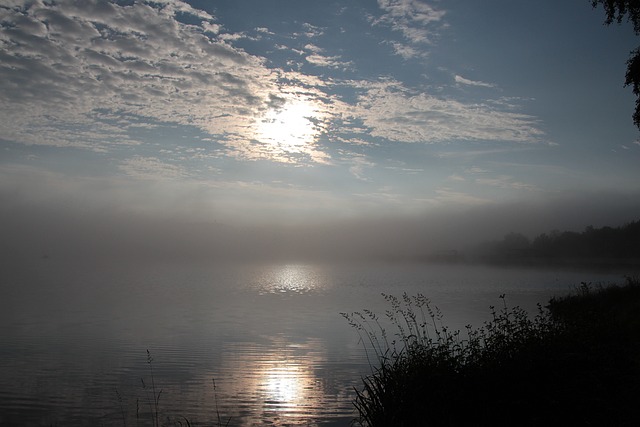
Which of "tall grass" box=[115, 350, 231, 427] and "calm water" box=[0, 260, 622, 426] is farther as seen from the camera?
"calm water" box=[0, 260, 622, 426]

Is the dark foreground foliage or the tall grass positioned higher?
the dark foreground foliage

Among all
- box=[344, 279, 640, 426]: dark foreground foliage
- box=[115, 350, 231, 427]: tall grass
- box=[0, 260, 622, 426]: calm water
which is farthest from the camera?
box=[0, 260, 622, 426]: calm water

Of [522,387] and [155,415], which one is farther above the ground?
[522,387]

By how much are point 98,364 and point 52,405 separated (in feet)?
20.5

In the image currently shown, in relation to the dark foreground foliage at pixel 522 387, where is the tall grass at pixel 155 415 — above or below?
below

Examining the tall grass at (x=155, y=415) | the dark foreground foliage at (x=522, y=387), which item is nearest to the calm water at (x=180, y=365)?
the tall grass at (x=155, y=415)

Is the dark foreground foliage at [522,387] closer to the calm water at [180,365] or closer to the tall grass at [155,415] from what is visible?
the calm water at [180,365]

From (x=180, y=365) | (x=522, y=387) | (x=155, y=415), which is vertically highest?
(x=522, y=387)

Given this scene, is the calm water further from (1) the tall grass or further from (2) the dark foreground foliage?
(2) the dark foreground foliage

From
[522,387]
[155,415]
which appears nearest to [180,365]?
[155,415]

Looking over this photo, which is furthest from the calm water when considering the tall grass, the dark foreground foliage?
the dark foreground foliage

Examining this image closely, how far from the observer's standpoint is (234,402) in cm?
1694

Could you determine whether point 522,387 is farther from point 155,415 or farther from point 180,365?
point 180,365

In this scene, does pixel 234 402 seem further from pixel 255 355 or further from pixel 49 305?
pixel 49 305
